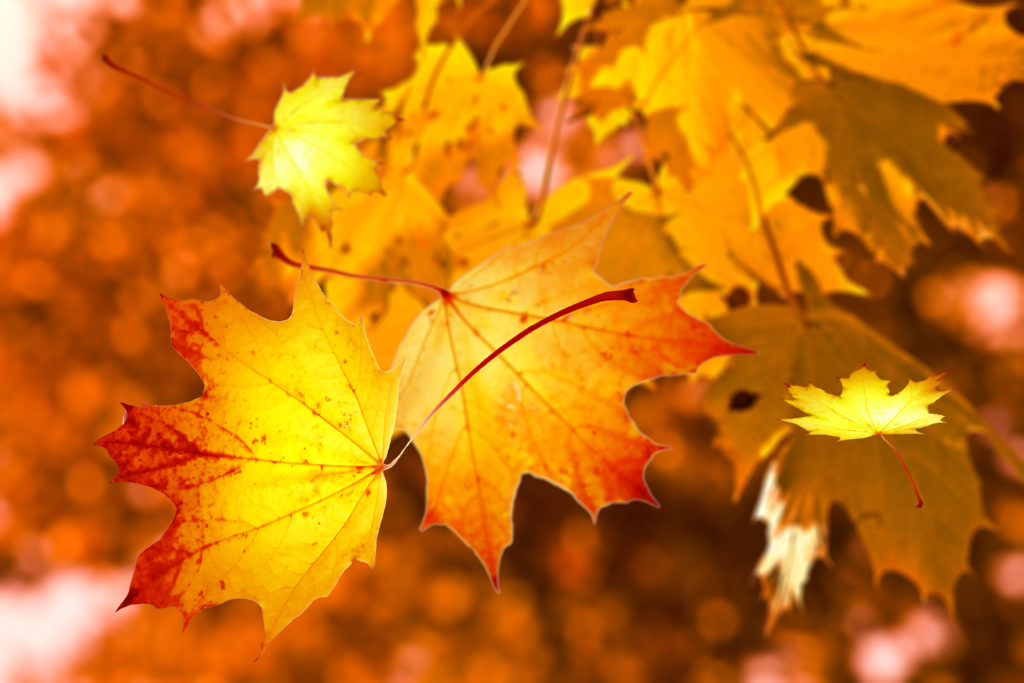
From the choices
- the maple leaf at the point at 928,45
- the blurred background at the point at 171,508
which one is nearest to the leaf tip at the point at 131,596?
the maple leaf at the point at 928,45

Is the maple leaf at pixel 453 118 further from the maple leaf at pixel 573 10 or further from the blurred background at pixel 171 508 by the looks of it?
the blurred background at pixel 171 508

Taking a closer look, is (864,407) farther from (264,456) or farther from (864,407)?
(264,456)

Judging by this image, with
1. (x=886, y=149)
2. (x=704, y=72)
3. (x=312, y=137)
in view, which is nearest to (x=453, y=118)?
(x=704, y=72)

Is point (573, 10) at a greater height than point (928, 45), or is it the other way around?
point (573, 10)

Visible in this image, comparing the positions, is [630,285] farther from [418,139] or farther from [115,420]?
[115,420]

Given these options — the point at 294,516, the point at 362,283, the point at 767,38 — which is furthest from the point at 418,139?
the point at 294,516
